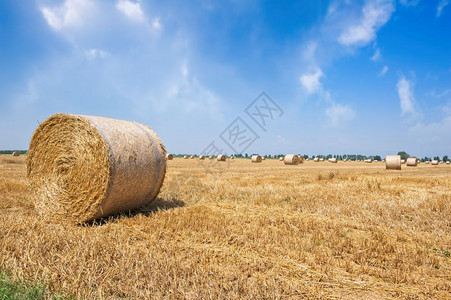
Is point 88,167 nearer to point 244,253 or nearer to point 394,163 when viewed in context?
point 244,253

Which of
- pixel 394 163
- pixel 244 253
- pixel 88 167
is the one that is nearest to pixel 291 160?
pixel 394 163

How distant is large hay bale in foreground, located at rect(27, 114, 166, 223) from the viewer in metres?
6.16

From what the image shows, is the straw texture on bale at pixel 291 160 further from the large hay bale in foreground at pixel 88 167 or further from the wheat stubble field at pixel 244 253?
the large hay bale in foreground at pixel 88 167

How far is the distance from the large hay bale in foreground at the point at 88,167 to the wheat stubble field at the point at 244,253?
591mm

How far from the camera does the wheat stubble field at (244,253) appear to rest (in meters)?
3.17

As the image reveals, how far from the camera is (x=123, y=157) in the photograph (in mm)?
6406

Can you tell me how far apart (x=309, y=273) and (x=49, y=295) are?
2.90m

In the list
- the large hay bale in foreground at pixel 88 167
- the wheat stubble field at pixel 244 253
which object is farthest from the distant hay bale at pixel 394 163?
the large hay bale in foreground at pixel 88 167

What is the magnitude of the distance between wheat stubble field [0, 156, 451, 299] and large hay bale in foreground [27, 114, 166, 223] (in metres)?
0.59

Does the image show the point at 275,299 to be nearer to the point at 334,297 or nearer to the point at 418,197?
the point at 334,297

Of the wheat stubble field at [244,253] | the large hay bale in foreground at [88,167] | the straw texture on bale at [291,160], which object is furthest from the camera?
the straw texture on bale at [291,160]

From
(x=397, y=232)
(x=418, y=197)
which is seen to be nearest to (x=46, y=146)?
(x=397, y=232)

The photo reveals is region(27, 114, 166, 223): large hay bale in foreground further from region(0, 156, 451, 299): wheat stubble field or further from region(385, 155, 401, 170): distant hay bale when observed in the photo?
region(385, 155, 401, 170): distant hay bale

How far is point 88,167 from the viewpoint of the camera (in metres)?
6.36
